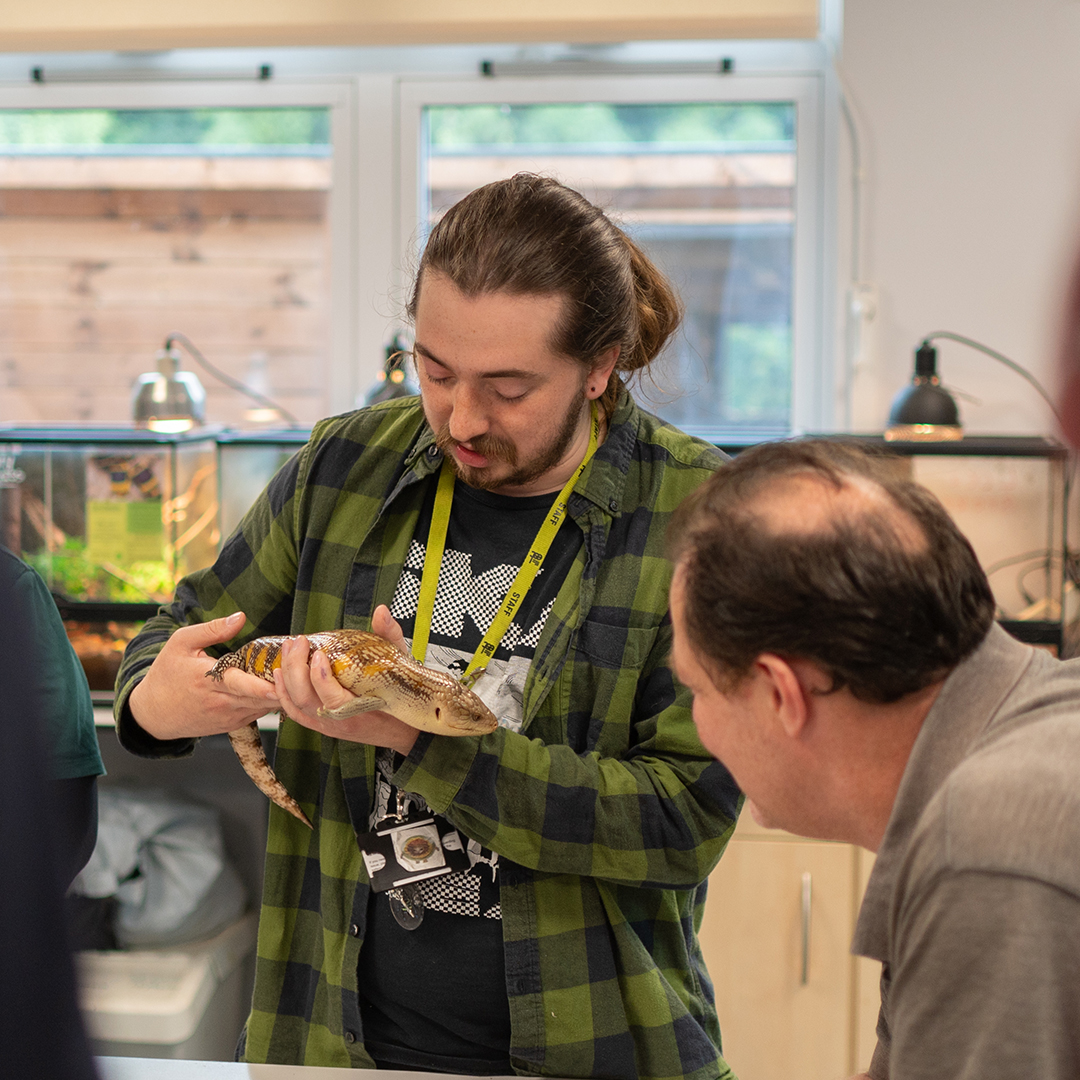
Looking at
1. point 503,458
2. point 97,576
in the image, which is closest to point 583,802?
point 503,458

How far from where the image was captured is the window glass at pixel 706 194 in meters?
3.19

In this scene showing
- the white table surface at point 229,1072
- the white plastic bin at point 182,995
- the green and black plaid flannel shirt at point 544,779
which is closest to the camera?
the white table surface at point 229,1072

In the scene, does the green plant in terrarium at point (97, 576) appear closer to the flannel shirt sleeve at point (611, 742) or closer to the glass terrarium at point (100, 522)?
the glass terrarium at point (100, 522)

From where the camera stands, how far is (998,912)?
697 mm

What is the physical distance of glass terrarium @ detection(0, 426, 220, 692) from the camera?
2631 millimetres

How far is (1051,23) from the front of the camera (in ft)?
9.31

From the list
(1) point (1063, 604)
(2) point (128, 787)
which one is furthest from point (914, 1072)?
(2) point (128, 787)

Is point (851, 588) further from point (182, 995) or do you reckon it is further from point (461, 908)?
point (182, 995)

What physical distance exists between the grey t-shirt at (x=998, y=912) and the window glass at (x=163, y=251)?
278 centimetres

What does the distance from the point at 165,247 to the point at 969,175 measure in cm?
218

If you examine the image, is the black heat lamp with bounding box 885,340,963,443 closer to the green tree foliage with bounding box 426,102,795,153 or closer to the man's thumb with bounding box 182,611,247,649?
the green tree foliage with bounding box 426,102,795,153

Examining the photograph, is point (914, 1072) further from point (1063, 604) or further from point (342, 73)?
point (342, 73)

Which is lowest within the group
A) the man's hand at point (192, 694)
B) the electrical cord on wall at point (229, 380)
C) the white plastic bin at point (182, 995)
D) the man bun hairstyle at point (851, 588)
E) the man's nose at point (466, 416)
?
the white plastic bin at point (182, 995)

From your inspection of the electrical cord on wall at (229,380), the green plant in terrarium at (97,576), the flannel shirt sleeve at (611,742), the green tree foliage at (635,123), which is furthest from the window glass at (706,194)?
the flannel shirt sleeve at (611,742)
